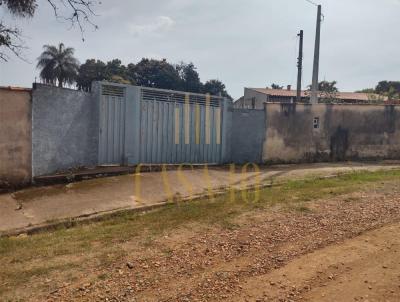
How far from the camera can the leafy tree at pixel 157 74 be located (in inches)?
1695

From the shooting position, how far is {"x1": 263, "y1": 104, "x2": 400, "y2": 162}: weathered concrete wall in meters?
12.2

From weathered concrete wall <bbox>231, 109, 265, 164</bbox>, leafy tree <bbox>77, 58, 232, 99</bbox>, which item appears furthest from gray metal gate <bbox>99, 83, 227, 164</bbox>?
leafy tree <bbox>77, 58, 232, 99</bbox>

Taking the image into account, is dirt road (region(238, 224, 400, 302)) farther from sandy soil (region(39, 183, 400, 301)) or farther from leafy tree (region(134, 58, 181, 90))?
leafy tree (region(134, 58, 181, 90))

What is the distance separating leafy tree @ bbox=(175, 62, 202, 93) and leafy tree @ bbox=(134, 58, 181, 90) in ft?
2.56

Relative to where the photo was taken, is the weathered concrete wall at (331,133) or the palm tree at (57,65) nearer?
the weathered concrete wall at (331,133)

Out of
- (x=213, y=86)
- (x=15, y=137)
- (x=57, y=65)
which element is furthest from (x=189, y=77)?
(x=15, y=137)

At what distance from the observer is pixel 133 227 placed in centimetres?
532

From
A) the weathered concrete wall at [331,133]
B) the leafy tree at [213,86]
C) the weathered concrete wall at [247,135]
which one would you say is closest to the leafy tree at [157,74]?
the leafy tree at [213,86]

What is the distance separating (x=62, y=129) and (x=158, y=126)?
2491 millimetres

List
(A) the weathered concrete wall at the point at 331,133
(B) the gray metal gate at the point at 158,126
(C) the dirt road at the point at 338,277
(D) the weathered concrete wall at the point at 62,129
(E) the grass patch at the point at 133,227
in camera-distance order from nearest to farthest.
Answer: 1. (C) the dirt road at the point at 338,277
2. (E) the grass patch at the point at 133,227
3. (D) the weathered concrete wall at the point at 62,129
4. (B) the gray metal gate at the point at 158,126
5. (A) the weathered concrete wall at the point at 331,133

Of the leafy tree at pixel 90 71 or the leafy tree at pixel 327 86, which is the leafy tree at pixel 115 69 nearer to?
the leafy tree at pixel 90 71

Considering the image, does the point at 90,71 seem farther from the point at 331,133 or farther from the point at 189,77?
the point at 331,133

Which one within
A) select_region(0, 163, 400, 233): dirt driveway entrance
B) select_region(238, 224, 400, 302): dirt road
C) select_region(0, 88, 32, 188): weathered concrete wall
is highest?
select_region(0, 88, 32, 188): weathered concrete wall

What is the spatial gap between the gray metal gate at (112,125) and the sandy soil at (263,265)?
449 cm
